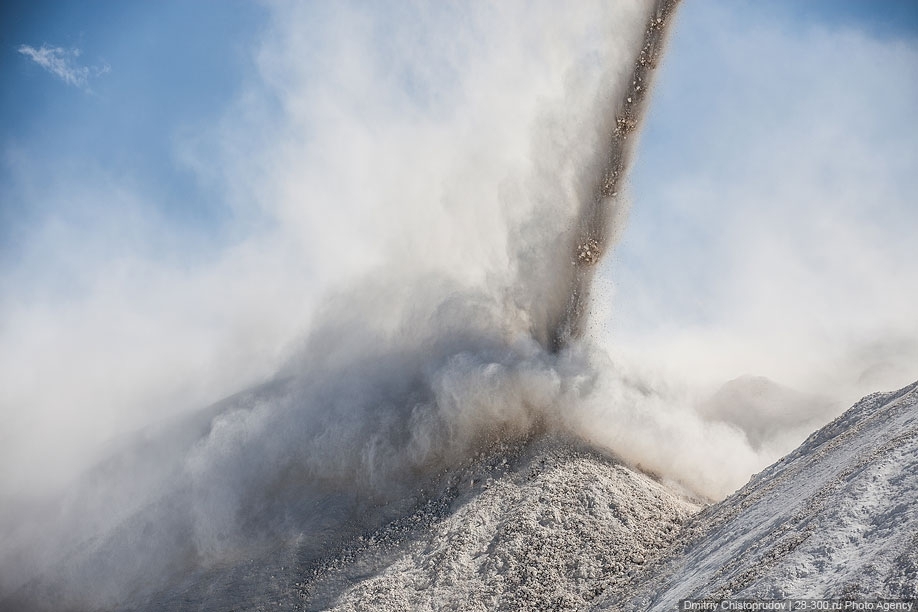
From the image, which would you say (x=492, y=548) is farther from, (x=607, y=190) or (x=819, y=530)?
(x=607, y=190)

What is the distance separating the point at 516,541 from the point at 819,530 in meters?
6.42

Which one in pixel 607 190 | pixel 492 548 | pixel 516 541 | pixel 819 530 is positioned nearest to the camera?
pixel 819 530

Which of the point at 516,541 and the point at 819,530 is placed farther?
the point at 516,541

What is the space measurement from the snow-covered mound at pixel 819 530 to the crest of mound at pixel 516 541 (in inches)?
34.1

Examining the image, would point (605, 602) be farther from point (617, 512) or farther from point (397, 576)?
point (397, 576)

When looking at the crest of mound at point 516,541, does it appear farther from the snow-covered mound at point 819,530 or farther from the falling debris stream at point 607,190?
the falling debris stream at point 607,190

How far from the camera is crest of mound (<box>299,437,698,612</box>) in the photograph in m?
15.1

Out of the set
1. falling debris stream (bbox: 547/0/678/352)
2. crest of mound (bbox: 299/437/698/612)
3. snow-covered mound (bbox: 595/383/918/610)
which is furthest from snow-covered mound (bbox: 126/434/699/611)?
falling debris stream (bbox: 547/0/678/352)

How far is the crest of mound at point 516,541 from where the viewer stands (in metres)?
15.1

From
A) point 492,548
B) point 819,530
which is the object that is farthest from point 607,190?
point 819,530

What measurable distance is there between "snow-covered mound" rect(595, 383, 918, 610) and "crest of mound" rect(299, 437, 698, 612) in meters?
0.87

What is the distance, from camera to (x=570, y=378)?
2036cm

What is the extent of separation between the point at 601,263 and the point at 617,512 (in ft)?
23.5

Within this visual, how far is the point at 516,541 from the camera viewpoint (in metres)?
16.0
